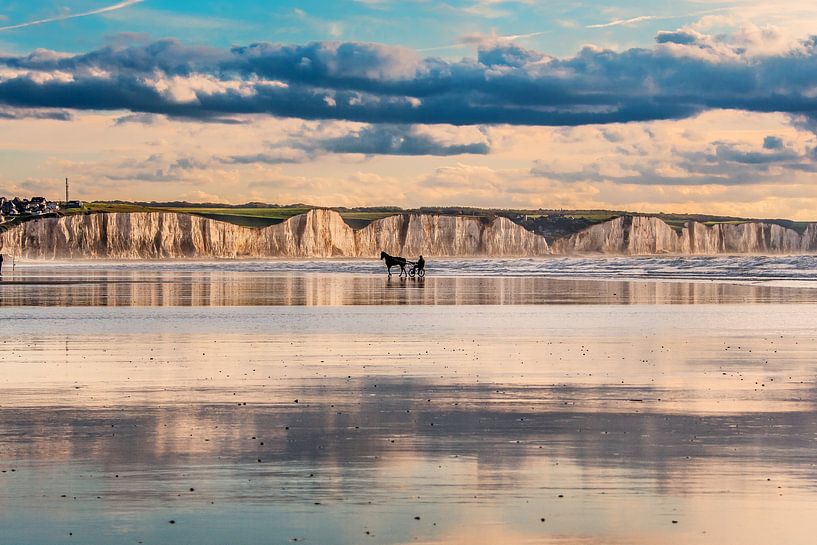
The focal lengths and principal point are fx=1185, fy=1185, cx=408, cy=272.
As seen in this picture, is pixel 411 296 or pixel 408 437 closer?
pixel 408 437

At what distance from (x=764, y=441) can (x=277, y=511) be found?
500cm

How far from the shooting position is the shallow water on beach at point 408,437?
8102mm

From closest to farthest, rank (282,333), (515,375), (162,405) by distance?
(162,405)
(515,375)
(282,333)

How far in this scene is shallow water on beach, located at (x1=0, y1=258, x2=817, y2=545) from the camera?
810 cm

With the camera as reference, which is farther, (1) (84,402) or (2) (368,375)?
(2) (368,375)

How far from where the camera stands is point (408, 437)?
11312 mm

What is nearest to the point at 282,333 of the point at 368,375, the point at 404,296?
the point at 368,375

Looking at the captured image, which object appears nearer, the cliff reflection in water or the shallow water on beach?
the shallow water on beach

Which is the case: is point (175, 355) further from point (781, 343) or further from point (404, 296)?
point (404, 296)

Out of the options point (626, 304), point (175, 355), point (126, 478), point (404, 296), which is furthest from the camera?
point (404, 296)

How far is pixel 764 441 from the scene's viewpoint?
1102cm

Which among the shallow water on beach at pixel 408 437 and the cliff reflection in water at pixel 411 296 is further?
the cliff reflection in water at pixel 411 296

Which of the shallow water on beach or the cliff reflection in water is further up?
the cliff reflection in water

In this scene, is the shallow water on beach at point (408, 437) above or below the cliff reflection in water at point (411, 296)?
below
